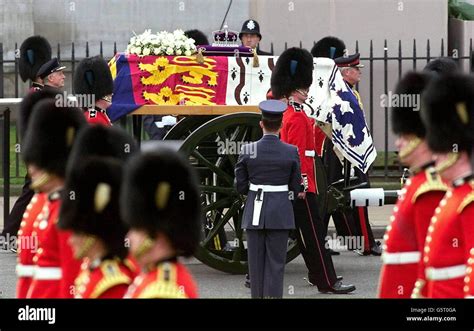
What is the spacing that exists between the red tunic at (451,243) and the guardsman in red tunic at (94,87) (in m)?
4.63

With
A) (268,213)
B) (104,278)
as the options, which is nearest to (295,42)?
(268,213)

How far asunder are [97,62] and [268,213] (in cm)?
199

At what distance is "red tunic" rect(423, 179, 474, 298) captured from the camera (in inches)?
184

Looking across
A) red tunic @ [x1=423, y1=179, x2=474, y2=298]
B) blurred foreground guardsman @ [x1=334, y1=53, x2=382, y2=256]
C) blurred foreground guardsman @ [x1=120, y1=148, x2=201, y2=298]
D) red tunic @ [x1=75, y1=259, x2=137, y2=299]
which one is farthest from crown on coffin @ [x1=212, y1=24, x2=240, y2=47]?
blurred foreground guardsman @ [x1=120, y1=148, x2=201, y2=298]

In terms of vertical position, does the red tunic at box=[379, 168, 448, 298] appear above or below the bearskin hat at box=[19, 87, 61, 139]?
below

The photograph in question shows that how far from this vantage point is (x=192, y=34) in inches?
492

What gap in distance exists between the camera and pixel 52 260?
5059 millimetres

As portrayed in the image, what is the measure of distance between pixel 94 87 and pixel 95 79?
2.4 inches

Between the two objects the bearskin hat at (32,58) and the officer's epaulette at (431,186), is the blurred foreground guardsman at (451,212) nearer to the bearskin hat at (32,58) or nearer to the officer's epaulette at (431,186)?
the officer's epaulette at (431,186)

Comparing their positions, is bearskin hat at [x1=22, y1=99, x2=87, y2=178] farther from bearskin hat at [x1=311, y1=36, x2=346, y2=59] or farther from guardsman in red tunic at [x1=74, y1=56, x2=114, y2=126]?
bearskin hat at [x1=311, y1=36, x2=346, y2=59]

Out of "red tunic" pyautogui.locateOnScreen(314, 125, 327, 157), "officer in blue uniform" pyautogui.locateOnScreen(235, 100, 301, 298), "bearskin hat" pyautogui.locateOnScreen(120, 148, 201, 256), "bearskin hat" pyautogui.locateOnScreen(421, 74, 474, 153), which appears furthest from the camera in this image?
"red tunic" pyautogui.locateOnScreen(314, 125, 327, 157)

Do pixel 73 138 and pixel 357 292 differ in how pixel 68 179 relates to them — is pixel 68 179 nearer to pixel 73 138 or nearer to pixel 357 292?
pixel 73 138

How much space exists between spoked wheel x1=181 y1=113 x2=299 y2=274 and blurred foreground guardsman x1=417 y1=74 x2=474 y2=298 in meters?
4.56

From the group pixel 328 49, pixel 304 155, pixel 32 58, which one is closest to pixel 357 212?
pixel 328 49
